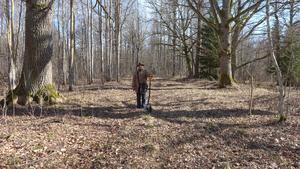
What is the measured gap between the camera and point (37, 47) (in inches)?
426

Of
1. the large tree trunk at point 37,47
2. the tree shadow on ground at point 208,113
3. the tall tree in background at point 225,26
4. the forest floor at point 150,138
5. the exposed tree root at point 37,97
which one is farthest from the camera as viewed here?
the tall tree in background at point 225,26

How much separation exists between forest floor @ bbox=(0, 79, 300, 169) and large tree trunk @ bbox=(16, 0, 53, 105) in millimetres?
1170

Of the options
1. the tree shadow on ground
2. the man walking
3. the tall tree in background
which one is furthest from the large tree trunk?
the tall tree in background

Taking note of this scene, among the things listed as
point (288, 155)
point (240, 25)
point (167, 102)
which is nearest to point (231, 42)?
point (240, 25)

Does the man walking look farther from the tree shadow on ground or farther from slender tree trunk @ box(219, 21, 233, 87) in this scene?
slender tree trunk @ box(219, 21, 233, 87)

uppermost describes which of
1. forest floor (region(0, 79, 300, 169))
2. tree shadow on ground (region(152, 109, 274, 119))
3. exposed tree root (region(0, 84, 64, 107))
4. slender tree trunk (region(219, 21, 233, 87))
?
slender tree trunk (region(219, 21, 233, 87))

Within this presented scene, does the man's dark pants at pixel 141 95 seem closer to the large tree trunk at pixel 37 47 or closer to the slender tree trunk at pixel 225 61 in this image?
the large tree trunk at pixel 37 47

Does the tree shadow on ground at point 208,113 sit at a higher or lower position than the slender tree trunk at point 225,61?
lower

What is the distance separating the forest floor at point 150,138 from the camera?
18.2 ft

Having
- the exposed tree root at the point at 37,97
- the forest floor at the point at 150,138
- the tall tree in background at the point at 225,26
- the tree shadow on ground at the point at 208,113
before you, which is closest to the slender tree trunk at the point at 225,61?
the tall tree in background at the point at 225,26

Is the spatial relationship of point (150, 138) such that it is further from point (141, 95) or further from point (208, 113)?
point (141, 95)

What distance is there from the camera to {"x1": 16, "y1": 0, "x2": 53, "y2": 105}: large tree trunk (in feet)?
35.1

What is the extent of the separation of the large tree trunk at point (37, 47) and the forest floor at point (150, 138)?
3.84ft

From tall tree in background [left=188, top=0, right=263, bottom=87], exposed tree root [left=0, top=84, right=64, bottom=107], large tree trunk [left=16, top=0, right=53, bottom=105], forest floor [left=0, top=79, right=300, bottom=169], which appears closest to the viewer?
forest floor [left=0, top=79, right=300, bottom=169]
